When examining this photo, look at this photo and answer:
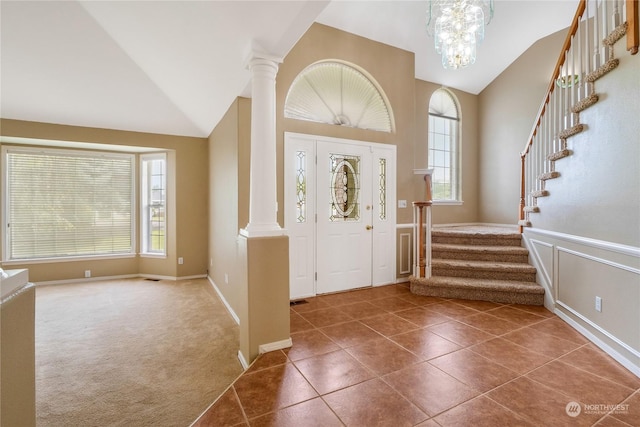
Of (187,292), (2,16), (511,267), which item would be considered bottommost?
(187,292)

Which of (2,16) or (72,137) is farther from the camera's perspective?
(72,137)

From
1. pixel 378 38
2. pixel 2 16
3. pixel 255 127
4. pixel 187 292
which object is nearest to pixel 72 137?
pixel 2 16

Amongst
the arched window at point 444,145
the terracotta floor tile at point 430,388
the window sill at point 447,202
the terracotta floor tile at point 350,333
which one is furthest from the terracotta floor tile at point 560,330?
the arched window at point 444,145

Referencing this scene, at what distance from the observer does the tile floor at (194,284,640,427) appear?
5.50ft

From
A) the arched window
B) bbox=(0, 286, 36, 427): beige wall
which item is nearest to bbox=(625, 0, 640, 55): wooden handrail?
the arched window

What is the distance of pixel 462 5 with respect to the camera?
3348 mm

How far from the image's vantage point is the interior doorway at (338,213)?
3.81 metres

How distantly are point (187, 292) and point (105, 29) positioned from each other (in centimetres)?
348

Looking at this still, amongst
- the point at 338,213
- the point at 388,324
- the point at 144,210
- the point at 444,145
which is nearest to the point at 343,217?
the point at 338,213

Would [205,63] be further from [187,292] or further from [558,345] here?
[558,345]

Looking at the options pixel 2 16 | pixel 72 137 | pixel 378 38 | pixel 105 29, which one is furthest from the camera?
pixel 72 137

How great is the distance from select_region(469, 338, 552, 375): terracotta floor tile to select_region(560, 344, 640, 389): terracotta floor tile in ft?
0.63

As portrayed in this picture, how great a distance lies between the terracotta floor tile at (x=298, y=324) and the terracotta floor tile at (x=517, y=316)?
200 cm

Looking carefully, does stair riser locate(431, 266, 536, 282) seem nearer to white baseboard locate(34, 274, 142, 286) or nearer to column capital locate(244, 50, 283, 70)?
column capital locate(244, 50, 283, 70)
